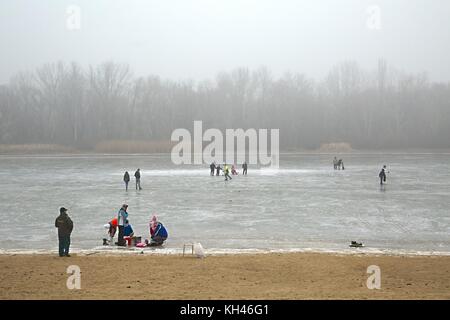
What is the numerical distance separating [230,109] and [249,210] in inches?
3290

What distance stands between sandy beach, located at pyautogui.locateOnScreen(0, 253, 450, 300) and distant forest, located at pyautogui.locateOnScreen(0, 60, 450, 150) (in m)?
72.1

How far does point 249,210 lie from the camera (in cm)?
2091

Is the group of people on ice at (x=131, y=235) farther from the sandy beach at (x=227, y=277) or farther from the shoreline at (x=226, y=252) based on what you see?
the sandy beach at (x=227, y=277)

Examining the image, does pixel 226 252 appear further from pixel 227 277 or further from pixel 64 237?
pixel 64 237

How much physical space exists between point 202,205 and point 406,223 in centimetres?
874

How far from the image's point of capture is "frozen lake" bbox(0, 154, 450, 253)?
50.8ft

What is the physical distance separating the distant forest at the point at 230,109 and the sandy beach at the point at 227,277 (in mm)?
72097

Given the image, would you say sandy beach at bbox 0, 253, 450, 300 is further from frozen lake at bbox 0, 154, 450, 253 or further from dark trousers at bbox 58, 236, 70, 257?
frozen lake at bbox 0, 154, 450, 253

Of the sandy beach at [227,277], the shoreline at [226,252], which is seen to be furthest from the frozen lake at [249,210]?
the sandy beach at [227,277]

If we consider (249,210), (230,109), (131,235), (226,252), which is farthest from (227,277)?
(230,109)

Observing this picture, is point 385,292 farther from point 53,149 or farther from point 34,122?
point 34,122

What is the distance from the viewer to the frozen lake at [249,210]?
15.5 metres

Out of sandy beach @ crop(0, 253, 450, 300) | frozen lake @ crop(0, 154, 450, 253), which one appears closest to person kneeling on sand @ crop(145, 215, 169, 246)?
frozen lake @ crop(0, 154, 450, 253)

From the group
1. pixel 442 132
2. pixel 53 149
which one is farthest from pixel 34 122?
pixel 442 132
